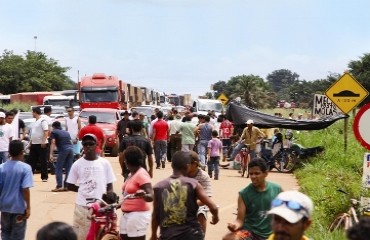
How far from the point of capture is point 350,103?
15.8 meters

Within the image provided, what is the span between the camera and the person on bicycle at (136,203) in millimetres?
7695

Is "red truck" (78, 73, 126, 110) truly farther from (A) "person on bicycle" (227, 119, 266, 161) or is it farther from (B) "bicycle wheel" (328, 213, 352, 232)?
(B) "bicycle wheel" (328, 213, 352, 232)

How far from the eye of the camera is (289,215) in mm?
4180

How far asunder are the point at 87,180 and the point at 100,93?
30630 millimetres

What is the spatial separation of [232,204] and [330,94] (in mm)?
2927

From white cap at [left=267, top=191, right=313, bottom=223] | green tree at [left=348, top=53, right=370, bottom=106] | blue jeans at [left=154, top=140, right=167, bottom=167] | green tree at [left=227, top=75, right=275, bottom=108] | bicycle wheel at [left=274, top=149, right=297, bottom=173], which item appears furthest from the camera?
green tree at [left=227, top=75, right=275, bottom=108]

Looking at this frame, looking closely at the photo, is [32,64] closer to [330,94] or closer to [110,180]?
[330,94]

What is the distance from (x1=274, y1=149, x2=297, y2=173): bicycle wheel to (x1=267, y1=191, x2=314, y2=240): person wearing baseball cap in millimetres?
19265

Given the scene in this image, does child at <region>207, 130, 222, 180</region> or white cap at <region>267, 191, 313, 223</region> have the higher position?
white cap at <region>267, 191, 313, 223</region>

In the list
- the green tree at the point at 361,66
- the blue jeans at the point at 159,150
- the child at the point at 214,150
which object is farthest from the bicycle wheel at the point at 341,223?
the green tree at the point at 361,66

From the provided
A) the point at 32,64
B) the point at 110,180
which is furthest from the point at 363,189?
the point at 32,64

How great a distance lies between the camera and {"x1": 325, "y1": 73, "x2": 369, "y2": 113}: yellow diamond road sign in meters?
15.6

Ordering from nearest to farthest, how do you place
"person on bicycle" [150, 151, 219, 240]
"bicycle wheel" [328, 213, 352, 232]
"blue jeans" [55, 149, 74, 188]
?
"person on bicycle" [150, 151, 219, 240] < "bicycle wheel" [328, 213, 352, 232] < "blue jeans" [55, 149, 74, 188]

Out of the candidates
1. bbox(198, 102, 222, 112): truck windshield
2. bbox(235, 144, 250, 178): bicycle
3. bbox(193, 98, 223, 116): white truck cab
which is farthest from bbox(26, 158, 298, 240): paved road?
bbox(198, 102, 222, 112): truck windshield
